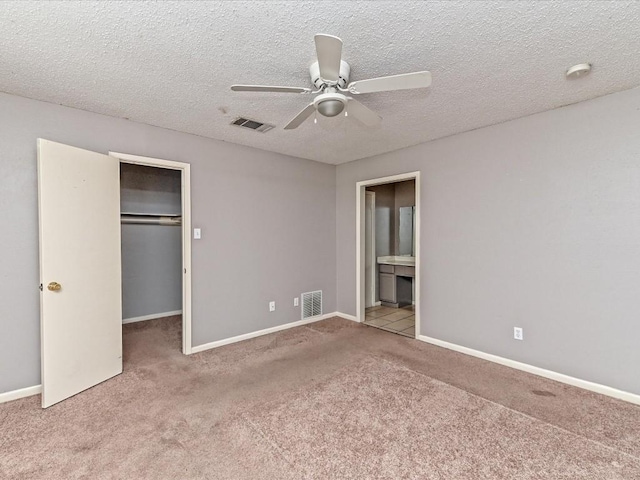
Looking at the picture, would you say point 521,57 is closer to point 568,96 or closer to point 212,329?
point 568,96

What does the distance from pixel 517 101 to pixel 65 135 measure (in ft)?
12.7

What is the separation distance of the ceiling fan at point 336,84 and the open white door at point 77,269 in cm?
167

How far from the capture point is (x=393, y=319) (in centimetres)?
477

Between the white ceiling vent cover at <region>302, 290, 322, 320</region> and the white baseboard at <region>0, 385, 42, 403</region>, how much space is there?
2.84m

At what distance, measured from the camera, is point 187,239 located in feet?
11.1

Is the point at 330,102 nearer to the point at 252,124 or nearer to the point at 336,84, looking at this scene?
the point at 336,84

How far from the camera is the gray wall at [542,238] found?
2482 millimetres

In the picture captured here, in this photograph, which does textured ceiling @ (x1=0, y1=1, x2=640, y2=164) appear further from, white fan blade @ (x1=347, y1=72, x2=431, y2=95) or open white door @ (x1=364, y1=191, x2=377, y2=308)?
open white door @ (x1=364, y1=191, x2=377, y2=308)

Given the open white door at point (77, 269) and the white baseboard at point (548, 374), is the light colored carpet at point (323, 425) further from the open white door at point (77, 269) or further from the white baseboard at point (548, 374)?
the open white door at point (77, 269)

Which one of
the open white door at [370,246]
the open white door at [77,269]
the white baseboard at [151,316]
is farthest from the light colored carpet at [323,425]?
the open white door at [370,246]

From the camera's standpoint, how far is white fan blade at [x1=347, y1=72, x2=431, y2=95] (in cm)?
171

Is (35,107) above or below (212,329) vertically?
above

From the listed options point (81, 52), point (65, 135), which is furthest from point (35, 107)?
point (81, 52)

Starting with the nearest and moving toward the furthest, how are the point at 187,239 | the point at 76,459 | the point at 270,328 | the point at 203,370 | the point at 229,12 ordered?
1. the point at 229,12
2. the point at 76,459
3. the point at 203,370
4. the point at 187,239
5. the point at 270,328
